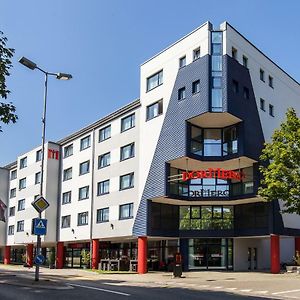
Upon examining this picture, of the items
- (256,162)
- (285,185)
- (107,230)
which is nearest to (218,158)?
(256,162)

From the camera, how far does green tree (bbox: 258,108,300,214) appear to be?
1249 inches

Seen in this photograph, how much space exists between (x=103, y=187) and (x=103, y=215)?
8.56 feet

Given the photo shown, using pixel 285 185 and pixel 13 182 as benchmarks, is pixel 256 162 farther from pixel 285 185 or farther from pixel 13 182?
pixel 13 182

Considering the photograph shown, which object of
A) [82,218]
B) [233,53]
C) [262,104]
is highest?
[233,53]

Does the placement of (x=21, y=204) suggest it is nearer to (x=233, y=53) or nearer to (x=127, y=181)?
(x=127, y=181)

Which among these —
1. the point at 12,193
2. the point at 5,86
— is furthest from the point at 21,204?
the point at 5,86

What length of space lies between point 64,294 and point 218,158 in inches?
855

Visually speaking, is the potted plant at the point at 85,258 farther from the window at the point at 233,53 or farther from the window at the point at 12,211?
the window at the point at 233,53

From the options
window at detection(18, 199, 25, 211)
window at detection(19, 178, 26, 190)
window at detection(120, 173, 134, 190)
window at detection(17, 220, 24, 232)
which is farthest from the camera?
window at detection(19, 178, 26, 190)

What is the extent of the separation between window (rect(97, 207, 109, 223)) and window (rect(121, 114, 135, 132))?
7.45 m

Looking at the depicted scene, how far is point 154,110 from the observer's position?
39719mm

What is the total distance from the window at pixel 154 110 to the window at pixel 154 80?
61.5 inches

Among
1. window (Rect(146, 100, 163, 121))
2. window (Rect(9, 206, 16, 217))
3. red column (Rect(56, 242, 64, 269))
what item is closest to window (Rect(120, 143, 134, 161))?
window (Rect(146, 100, 163, 121))

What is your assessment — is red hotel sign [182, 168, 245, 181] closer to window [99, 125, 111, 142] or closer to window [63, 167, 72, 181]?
window [99, 125, 111, 142]
